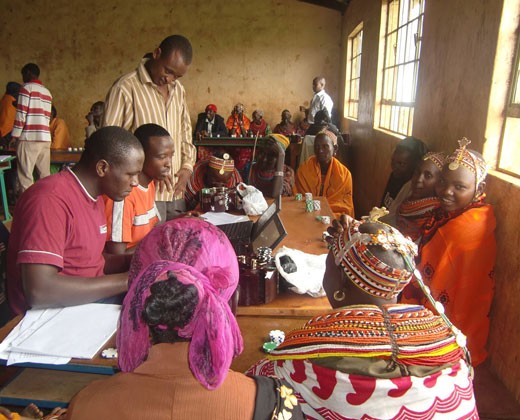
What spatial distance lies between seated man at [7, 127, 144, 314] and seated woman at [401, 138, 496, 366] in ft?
5.27

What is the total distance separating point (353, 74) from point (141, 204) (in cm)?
715

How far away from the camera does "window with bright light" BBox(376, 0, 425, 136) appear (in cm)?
415

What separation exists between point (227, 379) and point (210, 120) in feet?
28.4

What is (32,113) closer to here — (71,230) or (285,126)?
(71,230)

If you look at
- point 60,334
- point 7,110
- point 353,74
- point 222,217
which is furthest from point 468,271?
point 7,110

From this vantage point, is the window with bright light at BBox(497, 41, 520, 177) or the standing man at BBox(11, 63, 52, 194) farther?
the standing man at BBox(11, 63, 52, 194)

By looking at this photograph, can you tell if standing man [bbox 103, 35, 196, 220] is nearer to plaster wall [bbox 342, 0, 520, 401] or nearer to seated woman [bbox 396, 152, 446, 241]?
seated woman [bbox 396, 152, 446, 241]

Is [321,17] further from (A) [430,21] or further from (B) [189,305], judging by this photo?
(B) [189,305]

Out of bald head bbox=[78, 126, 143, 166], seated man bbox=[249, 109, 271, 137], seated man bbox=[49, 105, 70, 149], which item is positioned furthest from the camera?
seated man bbox=[249, 109, 271, 137]

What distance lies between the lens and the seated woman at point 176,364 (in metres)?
0.79

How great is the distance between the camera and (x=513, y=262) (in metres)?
1.95

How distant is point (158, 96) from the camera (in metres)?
2.86

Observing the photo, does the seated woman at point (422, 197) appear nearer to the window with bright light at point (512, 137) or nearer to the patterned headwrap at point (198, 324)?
the window with bright light at point (512, 137)

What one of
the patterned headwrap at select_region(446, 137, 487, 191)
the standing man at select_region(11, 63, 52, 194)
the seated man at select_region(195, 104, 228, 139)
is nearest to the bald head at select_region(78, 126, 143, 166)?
the patterned headwrap at select_region(446, 137, 487, 191)
